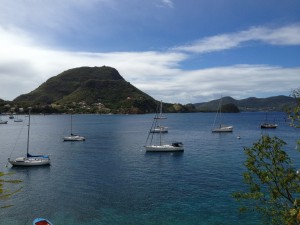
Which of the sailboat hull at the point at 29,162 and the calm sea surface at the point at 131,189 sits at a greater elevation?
the sailboat hull at the point at 29,162

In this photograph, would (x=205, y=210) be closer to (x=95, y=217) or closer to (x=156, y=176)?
(x=95, y=217)

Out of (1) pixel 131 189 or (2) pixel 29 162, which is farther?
(2) pixel 29 162

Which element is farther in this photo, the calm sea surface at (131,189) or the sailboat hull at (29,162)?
the sailboat hull at (29,162)

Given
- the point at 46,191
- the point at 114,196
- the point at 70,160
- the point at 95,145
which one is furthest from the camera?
the point at 95,145

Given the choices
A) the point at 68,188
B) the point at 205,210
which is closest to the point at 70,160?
the point at 68,188

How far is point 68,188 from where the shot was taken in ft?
193

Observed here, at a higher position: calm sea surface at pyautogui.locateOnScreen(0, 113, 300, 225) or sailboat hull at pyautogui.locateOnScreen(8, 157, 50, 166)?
sailboat hull at pyautogui.locateOnScreen(8, 157, 50, 166)

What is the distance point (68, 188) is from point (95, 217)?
685 inches

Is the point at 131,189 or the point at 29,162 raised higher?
the point at 29,162

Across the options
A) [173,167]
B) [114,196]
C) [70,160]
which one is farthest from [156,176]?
[70,160]

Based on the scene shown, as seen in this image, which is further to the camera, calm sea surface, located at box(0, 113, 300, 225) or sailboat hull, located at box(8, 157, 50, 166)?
sailboat hull, located at box(8, 157, 50, 166)

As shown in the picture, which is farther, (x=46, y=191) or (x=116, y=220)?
(x=46, y=191)

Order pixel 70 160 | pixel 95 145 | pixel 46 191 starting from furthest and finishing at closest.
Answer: pixel 95 145 < pixel 70 160 < pixel 46 191

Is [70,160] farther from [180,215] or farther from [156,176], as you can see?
[180,215]
